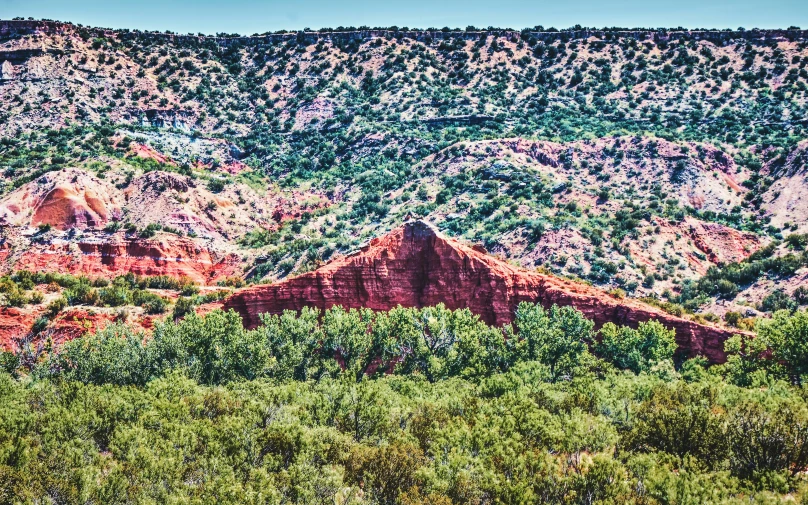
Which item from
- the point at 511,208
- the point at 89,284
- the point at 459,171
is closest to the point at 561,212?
the point at 511,208

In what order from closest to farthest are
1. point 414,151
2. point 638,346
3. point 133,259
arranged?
1. point 638,346
2. point 133,259
3. point 414,151

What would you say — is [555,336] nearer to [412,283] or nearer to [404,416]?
[412,283]

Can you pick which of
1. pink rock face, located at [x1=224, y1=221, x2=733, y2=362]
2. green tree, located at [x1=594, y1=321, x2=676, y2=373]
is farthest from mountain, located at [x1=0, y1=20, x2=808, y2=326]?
green tree, located at [x1=594, y1=321, x2=676, y2=373]

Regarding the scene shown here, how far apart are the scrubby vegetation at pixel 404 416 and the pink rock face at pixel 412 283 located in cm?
402

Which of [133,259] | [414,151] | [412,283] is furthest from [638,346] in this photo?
[414,151]

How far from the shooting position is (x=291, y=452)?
31.5 m

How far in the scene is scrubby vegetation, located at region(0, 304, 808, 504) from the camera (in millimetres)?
26484

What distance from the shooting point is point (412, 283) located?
63656 millimetres

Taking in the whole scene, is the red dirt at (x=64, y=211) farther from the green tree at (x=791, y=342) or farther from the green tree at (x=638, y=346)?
the green tree at (x=791, y=342)

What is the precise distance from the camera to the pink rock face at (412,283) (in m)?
61.2

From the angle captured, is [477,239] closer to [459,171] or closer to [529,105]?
[459,171]

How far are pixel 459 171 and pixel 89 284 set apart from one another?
48.2 meters

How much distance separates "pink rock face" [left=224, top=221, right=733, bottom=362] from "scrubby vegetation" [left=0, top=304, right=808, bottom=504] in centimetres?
402

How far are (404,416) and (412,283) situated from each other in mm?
27155
